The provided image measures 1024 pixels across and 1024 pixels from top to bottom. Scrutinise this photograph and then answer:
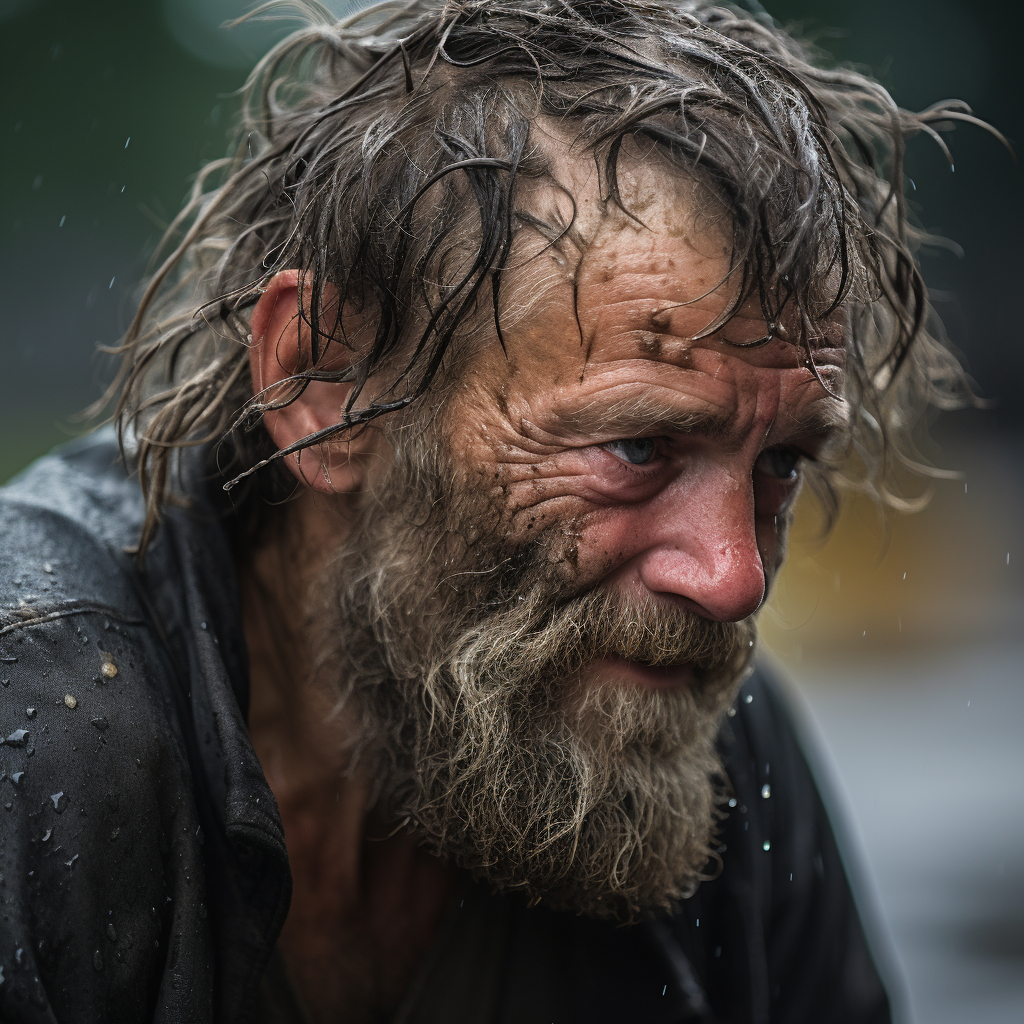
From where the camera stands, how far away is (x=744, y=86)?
1800mm

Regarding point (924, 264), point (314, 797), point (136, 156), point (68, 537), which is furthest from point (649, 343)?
point (136, 156)

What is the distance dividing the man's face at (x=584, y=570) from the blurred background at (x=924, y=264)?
523cm

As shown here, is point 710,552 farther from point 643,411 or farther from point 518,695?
point 518,695

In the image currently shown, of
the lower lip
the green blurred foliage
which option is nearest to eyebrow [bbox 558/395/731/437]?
the lower lip

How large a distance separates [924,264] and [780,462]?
37.6 ft

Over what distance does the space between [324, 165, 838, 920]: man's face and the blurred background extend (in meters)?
5.23

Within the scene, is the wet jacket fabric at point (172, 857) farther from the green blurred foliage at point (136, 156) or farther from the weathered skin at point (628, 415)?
the green blurred foliage at point (136, 156)

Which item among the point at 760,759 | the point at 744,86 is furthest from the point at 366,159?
the point at 760,759

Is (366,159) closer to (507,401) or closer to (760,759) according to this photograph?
(507,401)

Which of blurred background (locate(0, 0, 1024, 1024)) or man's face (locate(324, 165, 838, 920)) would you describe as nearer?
man's face (locate(324, 165, 838, 920))

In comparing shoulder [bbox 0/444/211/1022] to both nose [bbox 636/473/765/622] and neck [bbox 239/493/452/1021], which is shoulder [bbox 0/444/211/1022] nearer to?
neck [bbox 239/493/452/1021]

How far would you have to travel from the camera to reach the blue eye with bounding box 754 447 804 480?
1.94 m

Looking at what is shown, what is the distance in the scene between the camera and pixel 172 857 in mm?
1617

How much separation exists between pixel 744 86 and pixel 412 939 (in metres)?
1.74
